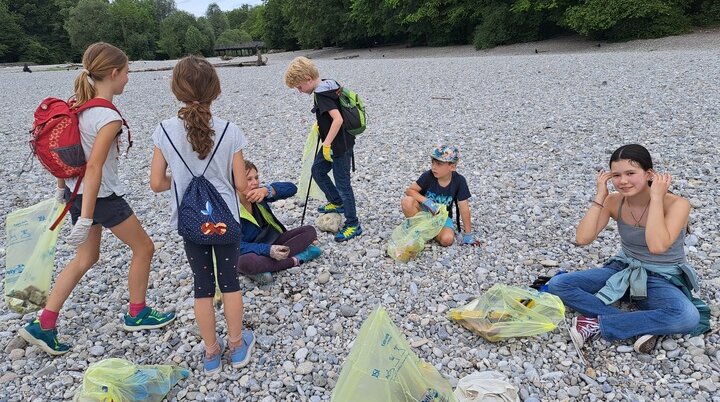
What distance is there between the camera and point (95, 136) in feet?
9.10

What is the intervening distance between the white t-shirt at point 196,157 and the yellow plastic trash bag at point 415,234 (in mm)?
1968

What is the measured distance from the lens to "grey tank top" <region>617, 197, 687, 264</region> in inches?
126

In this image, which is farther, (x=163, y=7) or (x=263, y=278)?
(x=163, y=7)

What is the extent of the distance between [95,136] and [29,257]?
118 centimetres

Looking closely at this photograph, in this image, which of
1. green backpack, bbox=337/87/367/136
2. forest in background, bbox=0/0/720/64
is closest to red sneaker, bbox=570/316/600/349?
green backpack, bbox=337/87/367/136

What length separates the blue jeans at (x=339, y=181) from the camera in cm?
458

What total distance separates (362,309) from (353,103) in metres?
1.88

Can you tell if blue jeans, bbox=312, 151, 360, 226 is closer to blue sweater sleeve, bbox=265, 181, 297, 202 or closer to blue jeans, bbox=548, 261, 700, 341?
blue sweater sleeve, bbox=265, 181, 297, 202

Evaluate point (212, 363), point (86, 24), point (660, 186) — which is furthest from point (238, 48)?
point (660, 186)

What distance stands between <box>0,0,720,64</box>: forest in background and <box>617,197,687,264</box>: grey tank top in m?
26.5

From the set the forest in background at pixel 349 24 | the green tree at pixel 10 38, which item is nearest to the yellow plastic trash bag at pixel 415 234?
the forest in background at pixel 349 24

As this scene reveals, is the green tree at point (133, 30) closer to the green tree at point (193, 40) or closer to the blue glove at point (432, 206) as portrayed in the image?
the green tree at point (193, 40)

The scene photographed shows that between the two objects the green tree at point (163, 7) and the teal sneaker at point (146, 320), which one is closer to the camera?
the teal sneaker at point (146, 320)

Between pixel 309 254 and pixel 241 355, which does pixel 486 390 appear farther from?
pixel 309 254
